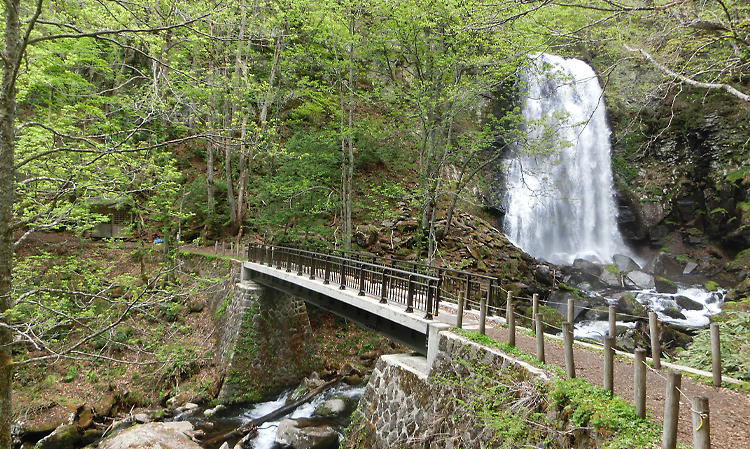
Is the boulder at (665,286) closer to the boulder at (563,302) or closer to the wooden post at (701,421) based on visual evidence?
the boulder at (563,302)

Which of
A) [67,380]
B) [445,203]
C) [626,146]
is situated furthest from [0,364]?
[626,146]

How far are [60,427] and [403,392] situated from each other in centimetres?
983

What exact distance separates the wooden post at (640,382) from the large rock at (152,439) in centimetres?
958

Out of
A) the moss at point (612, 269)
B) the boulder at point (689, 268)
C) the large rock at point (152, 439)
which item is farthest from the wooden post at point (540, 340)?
the boulder at point (689, 268)

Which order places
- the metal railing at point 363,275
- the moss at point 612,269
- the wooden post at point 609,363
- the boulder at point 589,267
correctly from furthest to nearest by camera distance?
the moss at point 612,269
the boulder at point 589,267
the metal railing at point 363,275
the wooden post at point 609,363

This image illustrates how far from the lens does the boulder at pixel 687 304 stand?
53.7ft

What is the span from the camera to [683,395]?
3.45m

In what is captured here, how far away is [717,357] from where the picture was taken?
16.9 feet

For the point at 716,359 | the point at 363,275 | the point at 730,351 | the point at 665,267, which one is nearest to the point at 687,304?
the point at 665,267

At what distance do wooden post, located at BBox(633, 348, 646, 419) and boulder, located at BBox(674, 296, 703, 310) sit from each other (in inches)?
660

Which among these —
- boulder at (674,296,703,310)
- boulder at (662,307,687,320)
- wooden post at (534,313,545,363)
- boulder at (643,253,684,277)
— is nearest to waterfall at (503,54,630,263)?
boulder at (643,253,684,277)

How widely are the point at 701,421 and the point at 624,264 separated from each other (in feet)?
74.6

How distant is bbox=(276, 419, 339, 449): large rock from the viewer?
1002 centimetres

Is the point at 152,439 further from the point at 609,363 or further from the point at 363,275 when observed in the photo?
the point at 609,363
